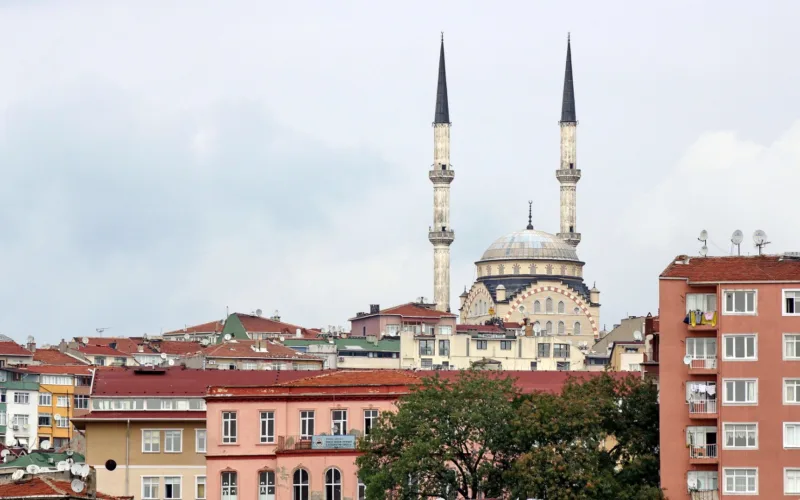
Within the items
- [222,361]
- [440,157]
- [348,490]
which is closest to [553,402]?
[348,490]

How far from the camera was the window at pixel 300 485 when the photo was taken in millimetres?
70375

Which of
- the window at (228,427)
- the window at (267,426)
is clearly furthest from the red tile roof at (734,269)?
the window at (228,427)

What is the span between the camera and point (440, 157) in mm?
188250

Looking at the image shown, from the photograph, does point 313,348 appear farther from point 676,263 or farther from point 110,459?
point 676,263

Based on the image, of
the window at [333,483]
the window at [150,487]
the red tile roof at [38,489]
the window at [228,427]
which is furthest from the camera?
the window at [150,487]

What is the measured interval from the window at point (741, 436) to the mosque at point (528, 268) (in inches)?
4537

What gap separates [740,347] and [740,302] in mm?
1142

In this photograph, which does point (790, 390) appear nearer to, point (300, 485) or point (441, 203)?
point (300, 485)

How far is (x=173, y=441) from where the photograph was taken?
76000mm

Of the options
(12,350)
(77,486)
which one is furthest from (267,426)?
→ (12,350)

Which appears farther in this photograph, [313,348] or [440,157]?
[440,157]

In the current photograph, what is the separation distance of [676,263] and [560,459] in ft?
21.0

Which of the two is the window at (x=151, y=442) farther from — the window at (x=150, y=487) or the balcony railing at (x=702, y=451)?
the balcony railing at (x=702, y=451)

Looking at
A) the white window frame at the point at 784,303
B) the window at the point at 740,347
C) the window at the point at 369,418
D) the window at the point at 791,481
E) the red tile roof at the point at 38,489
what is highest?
the white window frame at the point at 784,303
